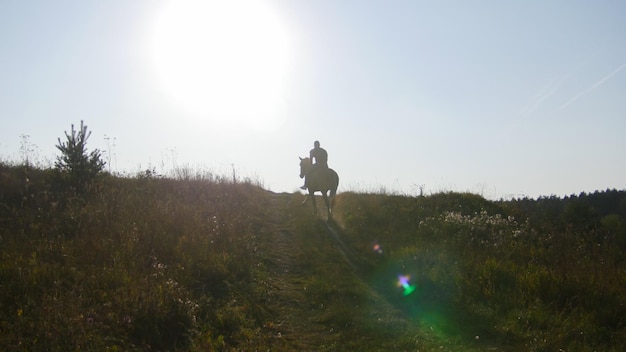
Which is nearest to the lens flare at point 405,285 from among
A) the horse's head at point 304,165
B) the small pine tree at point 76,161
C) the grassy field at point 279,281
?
the grassy field at point 279,281

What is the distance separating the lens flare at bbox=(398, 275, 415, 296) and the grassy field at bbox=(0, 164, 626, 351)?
35 mm

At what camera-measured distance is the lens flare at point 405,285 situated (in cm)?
984

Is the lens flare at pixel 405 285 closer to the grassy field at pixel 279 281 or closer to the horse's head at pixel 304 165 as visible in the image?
the grassy field at pixel 279 281

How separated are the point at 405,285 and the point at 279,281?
2.87m

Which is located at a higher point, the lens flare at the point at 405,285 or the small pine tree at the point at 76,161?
the small pine tree at the point at 76,161

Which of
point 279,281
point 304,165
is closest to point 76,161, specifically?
point 279,281

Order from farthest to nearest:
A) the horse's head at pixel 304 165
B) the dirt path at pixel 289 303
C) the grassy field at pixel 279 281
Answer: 1. the horse's head at pixel 304 165
2. the dirt path at pixel 289 303
3. the grassy field at pixel 279 281

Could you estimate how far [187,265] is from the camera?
906 cm

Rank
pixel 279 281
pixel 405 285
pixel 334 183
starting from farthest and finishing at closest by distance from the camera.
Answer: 1. pixel 334 183
2. pixel 279 281
3. pixel 405 285

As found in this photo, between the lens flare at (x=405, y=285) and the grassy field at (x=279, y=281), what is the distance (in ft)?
0.12

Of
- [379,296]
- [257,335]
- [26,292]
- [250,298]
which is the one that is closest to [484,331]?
[379,296]

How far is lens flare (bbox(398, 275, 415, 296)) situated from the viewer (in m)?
9.84

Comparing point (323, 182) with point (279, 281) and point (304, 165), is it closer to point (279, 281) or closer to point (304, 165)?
point (304, 165)

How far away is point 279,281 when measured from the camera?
1047cm
